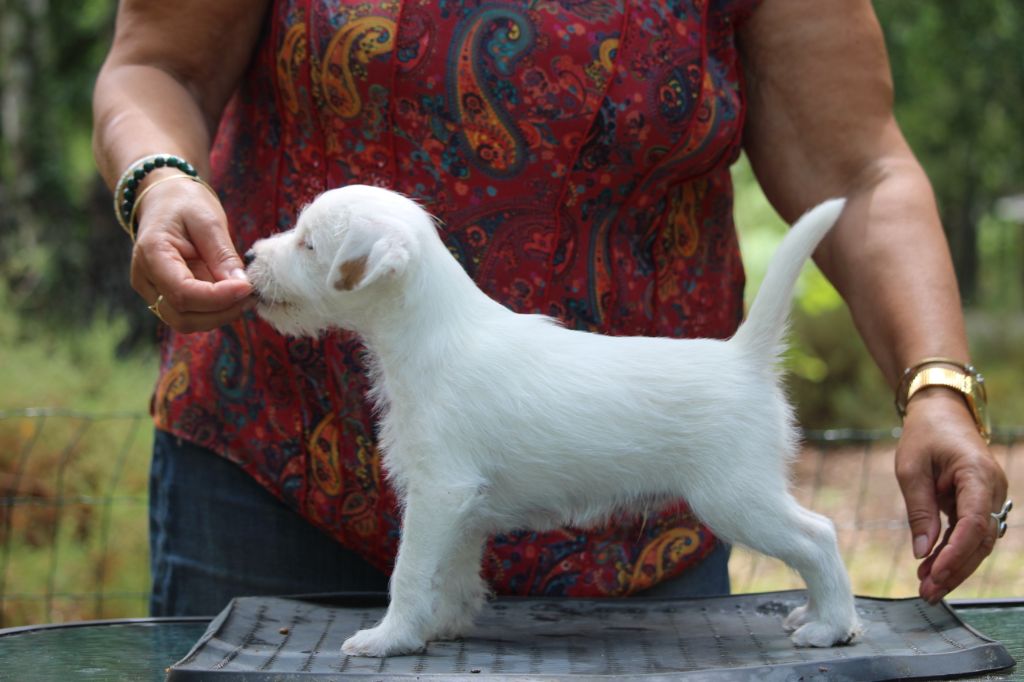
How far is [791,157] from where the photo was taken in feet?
7.03

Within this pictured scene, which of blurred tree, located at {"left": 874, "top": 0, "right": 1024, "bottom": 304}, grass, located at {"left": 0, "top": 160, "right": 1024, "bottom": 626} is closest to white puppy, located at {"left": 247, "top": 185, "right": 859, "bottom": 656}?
grass, located at {"left": 0, "top": 160, "right": 1024, "bottom": 626}

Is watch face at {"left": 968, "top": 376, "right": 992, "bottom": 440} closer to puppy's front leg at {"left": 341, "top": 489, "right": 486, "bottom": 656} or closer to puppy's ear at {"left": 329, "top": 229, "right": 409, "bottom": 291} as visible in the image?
puppy's front leg at {"left": 341, "top": 489, "right": 486, "bottom": 656}

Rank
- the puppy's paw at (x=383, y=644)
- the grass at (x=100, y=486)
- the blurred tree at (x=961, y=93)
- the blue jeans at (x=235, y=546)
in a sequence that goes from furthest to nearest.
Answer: the blurred tree at (x=961, y=93), the grass at (x=100, y=486), the blue jeans at (x=235, y=546), the puppy's paw at (x=383, y=644)

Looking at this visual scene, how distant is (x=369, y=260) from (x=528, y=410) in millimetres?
309

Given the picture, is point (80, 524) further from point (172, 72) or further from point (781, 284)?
point (781, 284)

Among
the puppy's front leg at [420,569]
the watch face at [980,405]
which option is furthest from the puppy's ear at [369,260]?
the watch face at [980,405]

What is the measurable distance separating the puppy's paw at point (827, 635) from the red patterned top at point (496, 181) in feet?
0.98

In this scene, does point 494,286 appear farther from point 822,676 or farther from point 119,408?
point 119,408

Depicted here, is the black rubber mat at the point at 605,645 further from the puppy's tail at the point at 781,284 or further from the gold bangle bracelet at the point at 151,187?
the gold bangle bracelet at the point at 151,187

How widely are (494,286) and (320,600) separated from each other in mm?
633

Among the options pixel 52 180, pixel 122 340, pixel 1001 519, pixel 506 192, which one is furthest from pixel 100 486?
pixel 52 180

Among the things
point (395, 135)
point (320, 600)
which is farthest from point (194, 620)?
point (395, 135)

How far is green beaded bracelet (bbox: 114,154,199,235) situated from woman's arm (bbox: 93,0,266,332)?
16 millimetres

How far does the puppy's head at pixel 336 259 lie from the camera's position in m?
1.61
